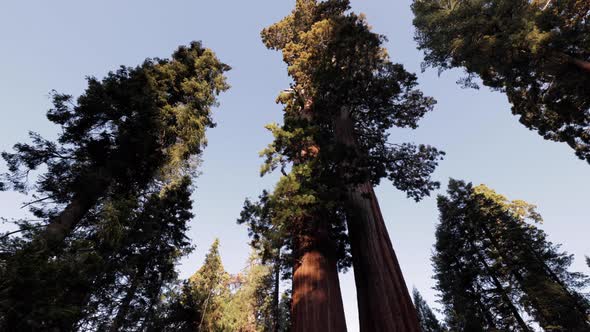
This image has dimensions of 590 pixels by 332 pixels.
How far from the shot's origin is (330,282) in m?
6.43

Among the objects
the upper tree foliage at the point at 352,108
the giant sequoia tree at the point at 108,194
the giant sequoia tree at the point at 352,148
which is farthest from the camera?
the upper tree foliage at the point at 352,108

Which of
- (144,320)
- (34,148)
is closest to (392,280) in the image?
(34,148)

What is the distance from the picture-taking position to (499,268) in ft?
53.5

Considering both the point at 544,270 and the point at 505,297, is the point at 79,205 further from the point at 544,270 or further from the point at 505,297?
the point at 544,270

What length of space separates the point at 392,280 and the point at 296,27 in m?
12.7

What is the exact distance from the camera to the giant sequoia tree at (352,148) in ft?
21.2

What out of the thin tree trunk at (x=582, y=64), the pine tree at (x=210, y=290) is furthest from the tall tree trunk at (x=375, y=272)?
the pine tree at (x=210, y=290)

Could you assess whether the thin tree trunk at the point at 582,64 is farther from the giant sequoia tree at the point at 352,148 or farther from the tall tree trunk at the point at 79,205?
the tall tree trunk at the point at 79,205

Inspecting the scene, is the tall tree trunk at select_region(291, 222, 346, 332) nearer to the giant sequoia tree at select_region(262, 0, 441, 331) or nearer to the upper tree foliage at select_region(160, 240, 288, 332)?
the giant sequoia tree at select_region(262, 0, 441, 331)

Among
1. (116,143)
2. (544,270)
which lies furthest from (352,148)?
(544,270)

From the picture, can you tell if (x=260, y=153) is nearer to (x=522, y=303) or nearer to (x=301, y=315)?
(x=301, y=315)

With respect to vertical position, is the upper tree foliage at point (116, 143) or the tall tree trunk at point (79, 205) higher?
the upper tree foliage at point (116, 143)

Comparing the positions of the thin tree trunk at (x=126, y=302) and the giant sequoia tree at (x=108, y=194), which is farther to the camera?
the thin tree trunk at (x=126, y=302)

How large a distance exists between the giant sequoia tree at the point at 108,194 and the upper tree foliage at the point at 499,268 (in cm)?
1696
